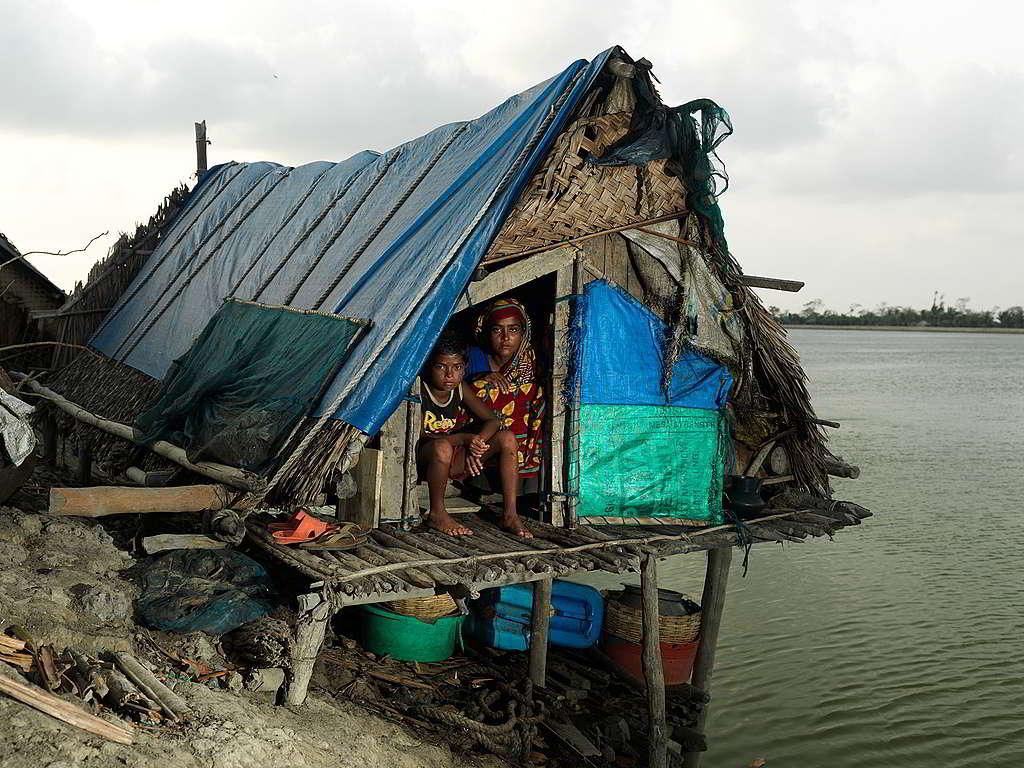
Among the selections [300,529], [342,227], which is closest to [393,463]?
[300,529]

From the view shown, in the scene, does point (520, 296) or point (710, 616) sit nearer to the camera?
point (520, 296)

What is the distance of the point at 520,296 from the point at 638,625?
2.70 m

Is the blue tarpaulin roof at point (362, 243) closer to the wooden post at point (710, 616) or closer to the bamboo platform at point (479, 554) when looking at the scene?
the bamboo platform at point (479, 554)

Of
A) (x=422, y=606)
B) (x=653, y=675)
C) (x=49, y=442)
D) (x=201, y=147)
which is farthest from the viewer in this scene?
(x=201, y=147)

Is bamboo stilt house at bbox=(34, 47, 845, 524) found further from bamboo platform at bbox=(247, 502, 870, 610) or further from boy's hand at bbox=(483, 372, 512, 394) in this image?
boy's hand at bbox=(483, 372, 512, 394)

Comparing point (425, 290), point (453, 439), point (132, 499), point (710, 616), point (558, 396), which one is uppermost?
point (425, 290)

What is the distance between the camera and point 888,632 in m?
10.2

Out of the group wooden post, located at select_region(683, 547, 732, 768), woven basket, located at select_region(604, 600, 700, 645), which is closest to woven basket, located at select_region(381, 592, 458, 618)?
woven basket, located at select_region(604, 600, 700, 645)

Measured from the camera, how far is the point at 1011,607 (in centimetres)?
1090

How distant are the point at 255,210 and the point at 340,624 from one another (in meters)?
4.86

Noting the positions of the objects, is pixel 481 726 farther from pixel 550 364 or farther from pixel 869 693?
pixel 869 693

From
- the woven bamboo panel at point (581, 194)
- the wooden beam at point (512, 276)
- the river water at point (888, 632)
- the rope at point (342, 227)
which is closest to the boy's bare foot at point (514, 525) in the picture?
the wooden beam at point (512, 276)

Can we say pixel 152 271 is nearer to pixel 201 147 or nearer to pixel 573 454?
pixel 201 147

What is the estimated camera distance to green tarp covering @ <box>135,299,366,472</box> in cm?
533
